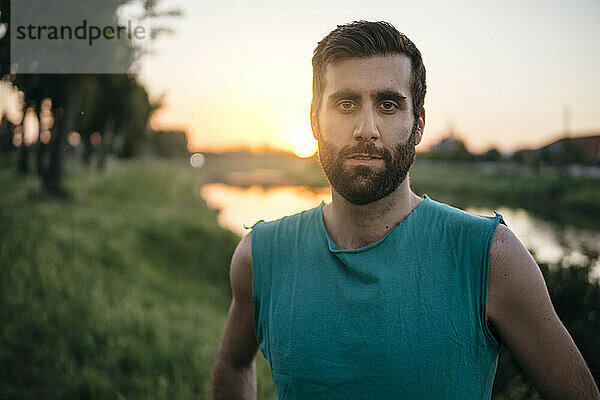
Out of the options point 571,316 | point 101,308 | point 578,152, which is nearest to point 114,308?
point 101,308

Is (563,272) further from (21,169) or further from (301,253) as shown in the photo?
(21,169)

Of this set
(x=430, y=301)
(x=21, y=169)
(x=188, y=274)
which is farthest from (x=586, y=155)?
(x=21, y=169)

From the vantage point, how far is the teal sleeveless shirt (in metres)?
1.49

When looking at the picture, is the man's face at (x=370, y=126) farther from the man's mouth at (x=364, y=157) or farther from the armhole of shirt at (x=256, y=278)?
the armhole of shirt at (x=256, y=278)

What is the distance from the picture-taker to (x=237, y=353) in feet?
6.81

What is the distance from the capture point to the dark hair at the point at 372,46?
1643 millimetres

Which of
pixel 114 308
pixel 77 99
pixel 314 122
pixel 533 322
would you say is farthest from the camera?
pixel 77 99

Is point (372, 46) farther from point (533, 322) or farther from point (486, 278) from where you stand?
point (533, 322)

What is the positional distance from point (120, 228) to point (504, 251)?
14.2 m

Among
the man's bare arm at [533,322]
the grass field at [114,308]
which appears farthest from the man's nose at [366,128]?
the grass field at [114,308]

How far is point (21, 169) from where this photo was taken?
2092 centimetres

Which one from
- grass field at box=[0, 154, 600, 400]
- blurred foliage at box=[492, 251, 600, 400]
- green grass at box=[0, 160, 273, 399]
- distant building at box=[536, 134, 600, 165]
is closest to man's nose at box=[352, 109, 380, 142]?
grass field at box=[0, 154, 600, 400]

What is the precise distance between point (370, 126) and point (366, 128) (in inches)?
0.6

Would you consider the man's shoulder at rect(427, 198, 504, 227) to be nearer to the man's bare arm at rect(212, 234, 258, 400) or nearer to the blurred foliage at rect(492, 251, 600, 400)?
the man's bare arm at rect(212, 234, 258, 400)
